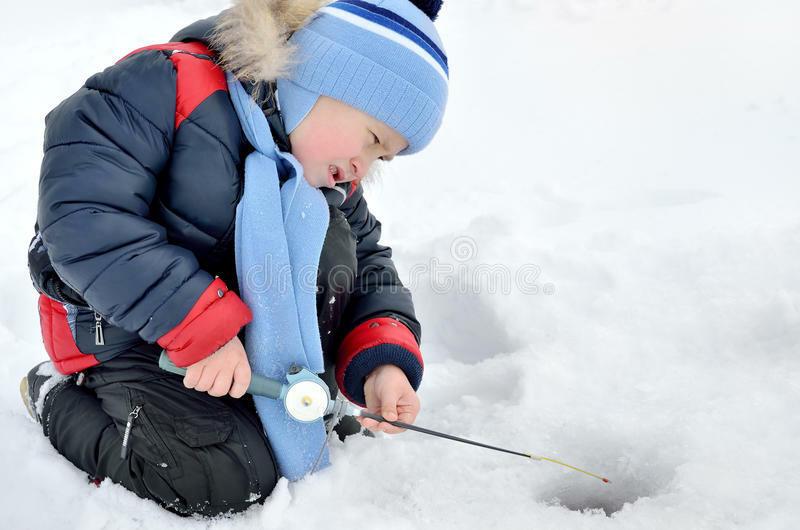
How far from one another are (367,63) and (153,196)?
47cm

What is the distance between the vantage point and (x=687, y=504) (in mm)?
1180

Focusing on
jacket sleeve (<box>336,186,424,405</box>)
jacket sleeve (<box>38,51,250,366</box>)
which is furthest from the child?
jacket sleeve (<box>336,186,424,405</box>)

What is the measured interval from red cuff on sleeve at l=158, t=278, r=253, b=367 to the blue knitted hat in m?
0.37

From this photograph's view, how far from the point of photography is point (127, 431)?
→ 123 cm

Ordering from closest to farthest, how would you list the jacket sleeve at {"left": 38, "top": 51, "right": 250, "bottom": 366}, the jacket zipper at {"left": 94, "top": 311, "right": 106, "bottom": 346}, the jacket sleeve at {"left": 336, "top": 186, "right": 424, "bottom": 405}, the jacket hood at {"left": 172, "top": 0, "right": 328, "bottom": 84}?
the jacket sleeve at {"left": 38, "top": 51, "right": 250, "bottom": 366}
the jacket hood at {"left": 172, "top": 0, "right": 328, "bottom": 84}
the jacket zipper at {"left": 94, "top": 311, "right": 106, "bottom": 346}
the jacket sleeve at {"left": 336, "top": 186, "right": 424, "bottom": 405}

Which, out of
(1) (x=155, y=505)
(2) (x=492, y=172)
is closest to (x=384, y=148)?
(1) (x=155, y=505)

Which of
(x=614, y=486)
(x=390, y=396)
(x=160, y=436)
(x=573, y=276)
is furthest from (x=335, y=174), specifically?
(x=573, y=276)

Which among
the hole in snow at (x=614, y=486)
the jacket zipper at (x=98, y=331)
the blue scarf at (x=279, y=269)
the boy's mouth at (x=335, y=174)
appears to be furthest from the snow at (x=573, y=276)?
the boy's mouth at (x=335, y=174)

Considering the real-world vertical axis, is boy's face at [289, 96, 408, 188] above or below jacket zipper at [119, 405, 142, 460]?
above

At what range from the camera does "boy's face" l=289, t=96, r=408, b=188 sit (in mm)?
1262

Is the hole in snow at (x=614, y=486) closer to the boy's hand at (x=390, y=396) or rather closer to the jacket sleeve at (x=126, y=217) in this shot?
the boy's hand at (x=390, y=396)

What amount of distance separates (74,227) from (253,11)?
51 cm

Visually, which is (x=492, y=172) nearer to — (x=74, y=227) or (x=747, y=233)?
(x=747, y=233)

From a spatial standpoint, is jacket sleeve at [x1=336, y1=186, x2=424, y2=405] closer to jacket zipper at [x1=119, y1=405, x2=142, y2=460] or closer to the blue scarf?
the blue scarf
